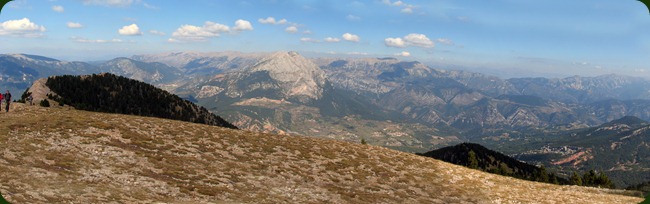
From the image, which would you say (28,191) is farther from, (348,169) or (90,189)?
(348,169)

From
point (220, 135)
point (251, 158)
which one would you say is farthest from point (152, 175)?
point (220, 135)

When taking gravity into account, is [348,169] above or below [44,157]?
below

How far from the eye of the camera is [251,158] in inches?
1668

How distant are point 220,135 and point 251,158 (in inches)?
431

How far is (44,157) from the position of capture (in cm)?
2972

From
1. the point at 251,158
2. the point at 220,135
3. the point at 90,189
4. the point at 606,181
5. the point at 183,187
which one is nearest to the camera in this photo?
the point at 90,189

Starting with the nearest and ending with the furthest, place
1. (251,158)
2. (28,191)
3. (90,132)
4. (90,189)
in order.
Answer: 1. (28,191)
2. (90,189)
3. (90,132)
4. (251,158)

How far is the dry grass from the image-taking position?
2620 cm

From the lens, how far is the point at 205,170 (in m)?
34.6

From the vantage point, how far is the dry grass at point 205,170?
86.0 feet

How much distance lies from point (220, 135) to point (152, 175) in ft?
69.0

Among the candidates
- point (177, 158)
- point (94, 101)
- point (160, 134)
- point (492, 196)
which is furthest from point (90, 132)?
point (94, 101)

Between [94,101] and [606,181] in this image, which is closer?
[606,181]

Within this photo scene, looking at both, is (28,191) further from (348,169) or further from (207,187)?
(348,169)
